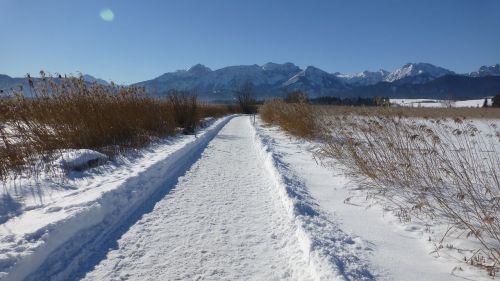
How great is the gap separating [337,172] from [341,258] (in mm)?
3546

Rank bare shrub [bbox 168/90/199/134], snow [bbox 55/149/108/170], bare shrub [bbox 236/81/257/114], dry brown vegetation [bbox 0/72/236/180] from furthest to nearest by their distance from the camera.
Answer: bare shrub [bbox 236/81/257/114], bare shrub [bbox 168/90/199/134], dry brown vegetation [bbox 0/72/236/180], snow [bbox 55/149/108/170]

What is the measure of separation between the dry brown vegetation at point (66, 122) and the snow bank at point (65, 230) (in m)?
1.51

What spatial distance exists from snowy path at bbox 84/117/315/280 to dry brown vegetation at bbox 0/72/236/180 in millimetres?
2471

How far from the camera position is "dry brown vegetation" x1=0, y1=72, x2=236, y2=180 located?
5.55 meters

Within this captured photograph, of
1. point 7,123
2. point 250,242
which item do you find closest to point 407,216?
point 250,242

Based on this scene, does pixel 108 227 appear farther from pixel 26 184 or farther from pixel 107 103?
pixel 107 103

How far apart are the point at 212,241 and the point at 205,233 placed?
0.21 metres

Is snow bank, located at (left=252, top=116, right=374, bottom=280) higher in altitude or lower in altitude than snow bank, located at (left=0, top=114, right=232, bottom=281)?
lower

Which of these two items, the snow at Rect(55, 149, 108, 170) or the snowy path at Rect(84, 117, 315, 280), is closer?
the snowy path at Rect(84, 117, 315, 280)

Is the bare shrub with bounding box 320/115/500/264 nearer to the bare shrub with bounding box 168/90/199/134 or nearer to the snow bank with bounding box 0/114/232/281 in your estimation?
the snow bank with bounding box 0/114/232/281

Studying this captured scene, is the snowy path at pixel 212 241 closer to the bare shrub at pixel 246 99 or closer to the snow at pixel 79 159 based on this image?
the snow at pixel 79 159

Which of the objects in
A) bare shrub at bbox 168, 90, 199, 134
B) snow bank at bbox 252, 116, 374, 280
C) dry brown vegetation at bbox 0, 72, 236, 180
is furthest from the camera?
bare shrub at bbox 168, 90, 199, 134

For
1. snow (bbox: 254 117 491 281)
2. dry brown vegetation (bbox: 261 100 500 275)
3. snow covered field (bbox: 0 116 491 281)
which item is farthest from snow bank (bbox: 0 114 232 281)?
dry brown vegetation (bbox: 261 100 500 275)

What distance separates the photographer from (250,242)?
10.8 ft
